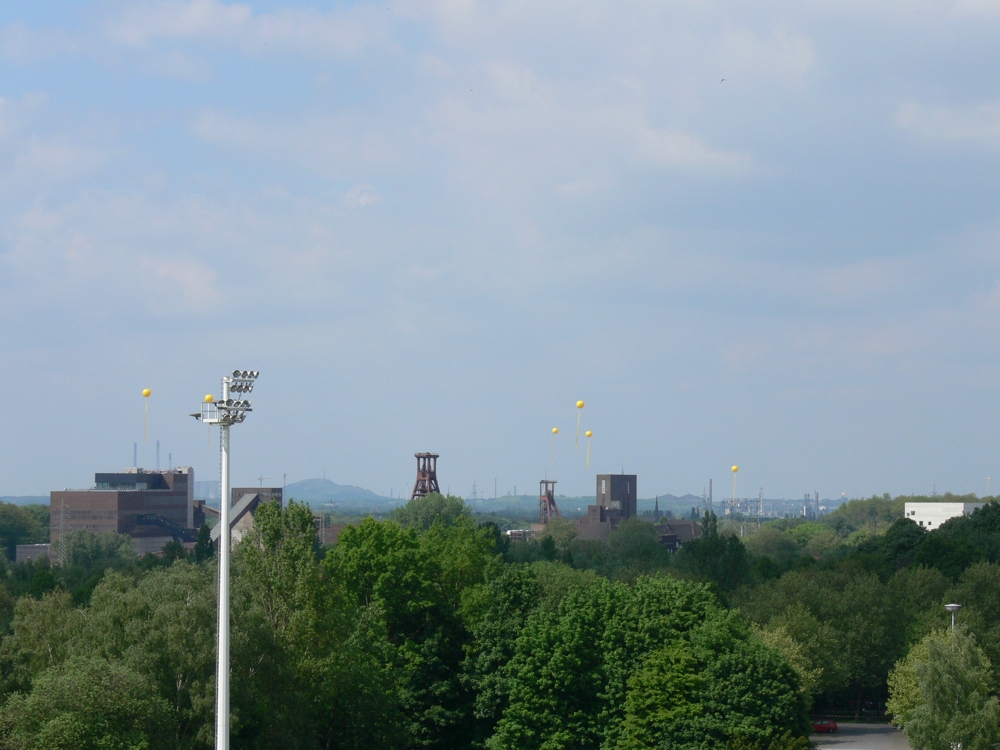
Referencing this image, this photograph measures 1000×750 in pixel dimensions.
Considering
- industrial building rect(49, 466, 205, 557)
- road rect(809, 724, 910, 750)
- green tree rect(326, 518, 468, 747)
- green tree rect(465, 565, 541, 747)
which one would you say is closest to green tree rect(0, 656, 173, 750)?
green tree rect(326, 518, 468, 747)

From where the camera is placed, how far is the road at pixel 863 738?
6838 centimetres

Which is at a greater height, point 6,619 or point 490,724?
point 6,619

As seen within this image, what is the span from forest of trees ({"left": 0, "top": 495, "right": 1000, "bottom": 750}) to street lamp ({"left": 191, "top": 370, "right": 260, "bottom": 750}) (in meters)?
10.8

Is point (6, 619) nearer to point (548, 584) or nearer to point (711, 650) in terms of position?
point (548, 584)

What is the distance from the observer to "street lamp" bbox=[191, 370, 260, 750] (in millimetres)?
29453

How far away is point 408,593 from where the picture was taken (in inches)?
2466

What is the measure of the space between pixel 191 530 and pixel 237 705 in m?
154

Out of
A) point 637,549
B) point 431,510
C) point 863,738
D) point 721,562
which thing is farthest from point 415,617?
point 431,510

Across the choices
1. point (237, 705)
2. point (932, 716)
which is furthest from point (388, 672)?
point (932, 716)

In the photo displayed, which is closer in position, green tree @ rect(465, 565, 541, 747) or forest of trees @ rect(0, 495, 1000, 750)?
forest of trees @ rect(0, 495, 1000, 750)

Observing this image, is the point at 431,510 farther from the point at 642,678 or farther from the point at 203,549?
the point at 642,678

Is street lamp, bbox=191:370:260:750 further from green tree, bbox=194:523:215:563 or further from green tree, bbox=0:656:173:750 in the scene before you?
green tree, bbox=194:523:215:563

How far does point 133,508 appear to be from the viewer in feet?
592

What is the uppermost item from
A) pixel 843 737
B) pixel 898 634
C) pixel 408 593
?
pixel 408 593
